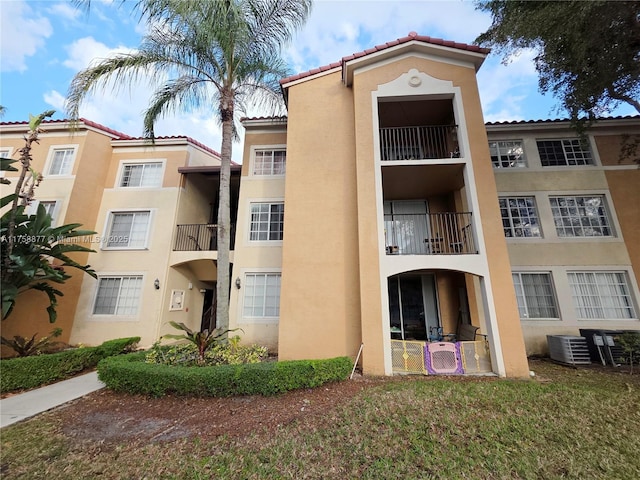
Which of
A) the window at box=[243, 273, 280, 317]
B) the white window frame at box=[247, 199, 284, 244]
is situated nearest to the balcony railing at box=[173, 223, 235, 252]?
the white window frame at box=[247, 199, 284, 244]

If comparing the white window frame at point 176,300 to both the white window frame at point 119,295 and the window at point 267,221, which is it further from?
the window at point 267,221

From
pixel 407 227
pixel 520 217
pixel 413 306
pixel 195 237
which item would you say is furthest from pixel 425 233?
pixel 195 237

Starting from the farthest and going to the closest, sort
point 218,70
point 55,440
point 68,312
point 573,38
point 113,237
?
point 113,237 → point 68,312 → point 218,70 → point 573,38 → point 55,440

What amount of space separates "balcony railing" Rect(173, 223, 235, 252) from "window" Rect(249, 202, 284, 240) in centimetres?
218

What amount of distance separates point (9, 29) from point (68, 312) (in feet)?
34.7

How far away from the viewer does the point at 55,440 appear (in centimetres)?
468

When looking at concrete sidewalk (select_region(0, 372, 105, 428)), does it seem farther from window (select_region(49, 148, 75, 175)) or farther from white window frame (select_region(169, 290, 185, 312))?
window (select_region(49, 148, 75, 175))

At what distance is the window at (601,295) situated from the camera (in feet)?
33.4

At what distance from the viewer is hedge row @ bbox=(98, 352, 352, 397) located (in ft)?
20.2

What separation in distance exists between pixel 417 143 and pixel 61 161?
16911 millimetres

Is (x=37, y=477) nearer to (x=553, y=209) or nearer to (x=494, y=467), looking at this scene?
(x=494, y=467)

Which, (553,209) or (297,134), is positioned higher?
(297,134)

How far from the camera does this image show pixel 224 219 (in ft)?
29.8

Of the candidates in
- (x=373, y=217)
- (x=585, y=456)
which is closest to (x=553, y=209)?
(x=373, y=217)
